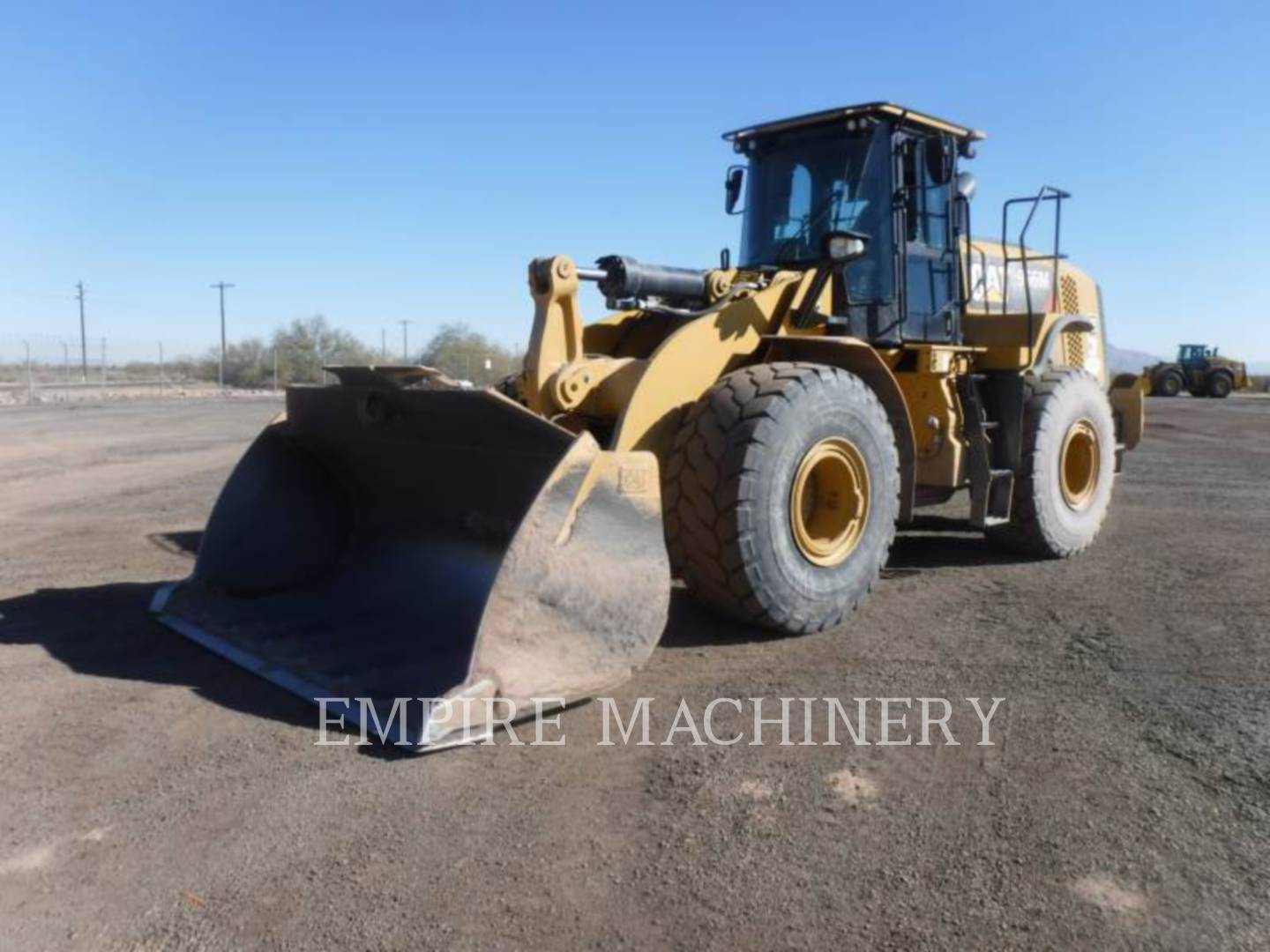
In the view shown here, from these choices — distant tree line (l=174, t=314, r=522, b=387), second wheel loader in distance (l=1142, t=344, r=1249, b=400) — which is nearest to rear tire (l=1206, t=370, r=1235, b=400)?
second wheel loader in distance (l=1142, t=344, r=1249, b=400)

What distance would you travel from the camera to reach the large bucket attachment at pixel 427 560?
13.1 ft

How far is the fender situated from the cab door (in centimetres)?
68

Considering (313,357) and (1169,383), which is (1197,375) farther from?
(313,357)

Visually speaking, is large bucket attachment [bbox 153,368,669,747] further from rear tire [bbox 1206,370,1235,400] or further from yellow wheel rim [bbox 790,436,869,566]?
rear tire [bbox 1206,370,1235,400]

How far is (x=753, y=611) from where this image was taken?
5035 millimetres

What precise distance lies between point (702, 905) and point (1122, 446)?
7.50 m

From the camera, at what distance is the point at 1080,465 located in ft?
26.7

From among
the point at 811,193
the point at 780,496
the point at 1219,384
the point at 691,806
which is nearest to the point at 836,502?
the point at 780,496

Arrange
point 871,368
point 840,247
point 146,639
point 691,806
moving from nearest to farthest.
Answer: point 691,806 → point 146,639 → point 840,247 → point 871,368

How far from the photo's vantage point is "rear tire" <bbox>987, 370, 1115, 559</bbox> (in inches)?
284

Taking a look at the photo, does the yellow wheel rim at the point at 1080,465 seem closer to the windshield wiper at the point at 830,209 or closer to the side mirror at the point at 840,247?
the windshield wiper at the point at 830,209

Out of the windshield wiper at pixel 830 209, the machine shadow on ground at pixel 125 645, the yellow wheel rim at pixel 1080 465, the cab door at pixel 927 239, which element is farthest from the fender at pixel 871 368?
the machine shadow on ground at pixel 125 645

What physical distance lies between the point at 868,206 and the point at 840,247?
2.41ft

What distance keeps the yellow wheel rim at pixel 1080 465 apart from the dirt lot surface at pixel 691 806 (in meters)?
1.96
